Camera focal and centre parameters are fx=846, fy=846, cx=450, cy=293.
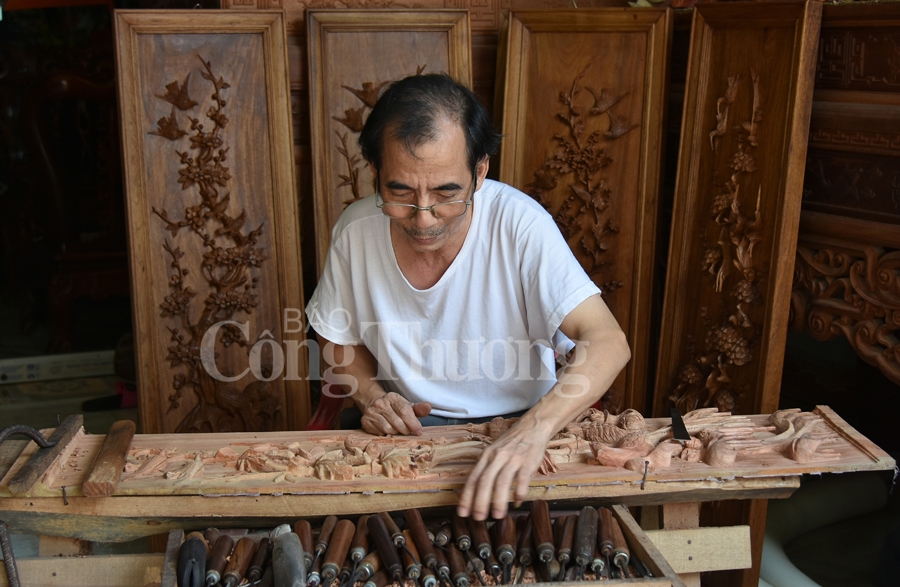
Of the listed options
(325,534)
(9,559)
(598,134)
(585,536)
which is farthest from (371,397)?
(598,134)

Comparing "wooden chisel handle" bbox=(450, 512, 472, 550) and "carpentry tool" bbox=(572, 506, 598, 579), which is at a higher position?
"carpentry tool" bbox=(572, 506, 598, 579)

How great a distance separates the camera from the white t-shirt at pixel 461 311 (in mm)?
2447

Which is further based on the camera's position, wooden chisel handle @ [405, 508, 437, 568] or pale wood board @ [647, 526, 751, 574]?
pale wood board @ [647, 526, 751, 574]

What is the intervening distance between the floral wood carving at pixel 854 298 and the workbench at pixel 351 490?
0.68 metres

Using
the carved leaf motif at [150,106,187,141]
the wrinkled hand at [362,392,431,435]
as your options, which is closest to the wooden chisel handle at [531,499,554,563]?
the wrinkled hand at [362,392,431,435]

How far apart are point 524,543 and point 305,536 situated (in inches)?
18.9

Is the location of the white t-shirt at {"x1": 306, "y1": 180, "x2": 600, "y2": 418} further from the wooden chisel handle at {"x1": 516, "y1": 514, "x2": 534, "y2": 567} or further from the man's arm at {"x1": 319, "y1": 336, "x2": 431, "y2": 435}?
the wooden chisel handle at {"x1": 516, "y1": 514, "x2": 534, "y2": 567}

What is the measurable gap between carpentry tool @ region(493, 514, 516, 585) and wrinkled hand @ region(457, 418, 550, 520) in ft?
0.11

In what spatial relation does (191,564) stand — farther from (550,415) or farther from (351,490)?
(550,415)

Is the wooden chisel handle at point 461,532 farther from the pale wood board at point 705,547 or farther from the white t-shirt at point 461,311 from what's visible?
the white t-shirt at point 461,311

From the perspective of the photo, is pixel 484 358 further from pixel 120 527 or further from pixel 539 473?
pixel 120 527

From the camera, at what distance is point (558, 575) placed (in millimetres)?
1761

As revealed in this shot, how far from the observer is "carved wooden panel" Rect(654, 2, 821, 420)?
2.81 metres

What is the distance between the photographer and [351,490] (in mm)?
1969
